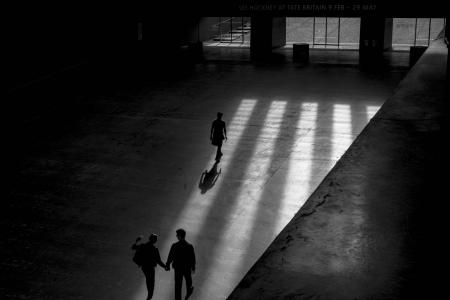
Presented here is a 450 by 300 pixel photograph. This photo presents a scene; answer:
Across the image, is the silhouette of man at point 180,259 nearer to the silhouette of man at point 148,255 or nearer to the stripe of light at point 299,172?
the silhouette of man at point 148,255

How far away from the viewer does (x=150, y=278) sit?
Answer: 9.05m

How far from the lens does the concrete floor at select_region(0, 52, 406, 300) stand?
1041cm

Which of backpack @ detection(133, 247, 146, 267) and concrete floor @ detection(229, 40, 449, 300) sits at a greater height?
concrete floor @ detection(229, 40, 449, 300)

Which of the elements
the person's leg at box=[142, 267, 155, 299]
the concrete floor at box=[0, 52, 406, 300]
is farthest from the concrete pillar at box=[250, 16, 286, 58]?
the person's leg at box=[142, 267, 155, 299]

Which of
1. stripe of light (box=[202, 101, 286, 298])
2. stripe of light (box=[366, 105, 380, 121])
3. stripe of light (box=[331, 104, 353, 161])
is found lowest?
stripe of light (box=[202, 101, 286, 298])

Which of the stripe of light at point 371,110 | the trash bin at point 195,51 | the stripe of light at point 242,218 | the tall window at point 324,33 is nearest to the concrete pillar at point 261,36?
the trash bin at point 195,51

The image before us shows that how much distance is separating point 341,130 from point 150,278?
1143cm

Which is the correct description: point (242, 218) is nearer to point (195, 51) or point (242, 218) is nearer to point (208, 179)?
point (208, 179)

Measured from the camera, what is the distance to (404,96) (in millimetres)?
12336

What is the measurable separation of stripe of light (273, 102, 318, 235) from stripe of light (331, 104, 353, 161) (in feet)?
2.12

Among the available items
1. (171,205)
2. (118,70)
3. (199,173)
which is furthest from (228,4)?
(171,205)

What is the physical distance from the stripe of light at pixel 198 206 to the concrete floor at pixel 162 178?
0.03 meters

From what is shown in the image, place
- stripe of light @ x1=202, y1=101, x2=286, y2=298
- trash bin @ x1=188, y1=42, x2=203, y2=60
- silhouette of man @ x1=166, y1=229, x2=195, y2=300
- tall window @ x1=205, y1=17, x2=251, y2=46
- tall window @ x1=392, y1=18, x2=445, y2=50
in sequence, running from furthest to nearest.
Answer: tall window @ x1=205, y1=17, x2=251, y2=46 → tall window @ x1=392, y1=18, x2=445, y2=50 → trash bin @ x1=188, y1=42, x2=203, y2=60 → stripe of light @ x1=202, y1=101, x2=286, y2=298 → silhouette of man @ x1=166, y1=229, x2=195, y2=300

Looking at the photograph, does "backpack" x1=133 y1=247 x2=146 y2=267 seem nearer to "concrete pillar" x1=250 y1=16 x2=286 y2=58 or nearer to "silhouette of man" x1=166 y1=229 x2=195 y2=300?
"silhouette of man" x1=166 y1=229 x2=195 y2=300
